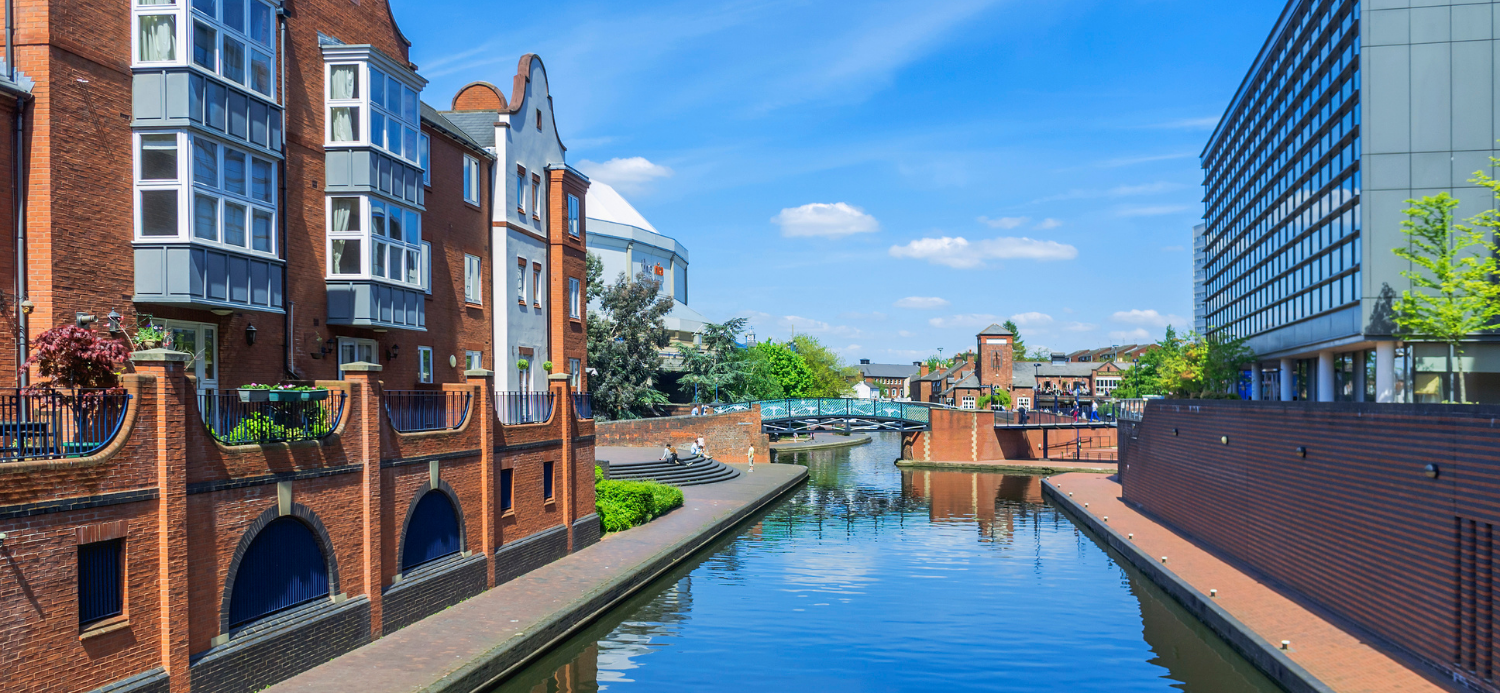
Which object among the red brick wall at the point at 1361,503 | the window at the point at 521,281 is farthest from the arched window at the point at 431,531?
the red brick wall at the point at 1361,503

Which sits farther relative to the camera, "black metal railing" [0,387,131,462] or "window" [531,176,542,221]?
"window" [531,176,542,221]

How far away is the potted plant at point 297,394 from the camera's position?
13.7 metres

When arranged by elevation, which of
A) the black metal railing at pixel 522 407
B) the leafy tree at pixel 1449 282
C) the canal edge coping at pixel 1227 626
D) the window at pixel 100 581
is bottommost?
the canal edge coping at pixel 1227 626

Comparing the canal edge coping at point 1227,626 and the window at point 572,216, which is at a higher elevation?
the window at point 572,216

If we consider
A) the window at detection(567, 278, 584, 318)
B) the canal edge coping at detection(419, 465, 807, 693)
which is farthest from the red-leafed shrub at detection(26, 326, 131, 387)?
the window at detection(567, 278, 584, 318)

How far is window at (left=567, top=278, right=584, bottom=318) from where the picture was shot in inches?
1267

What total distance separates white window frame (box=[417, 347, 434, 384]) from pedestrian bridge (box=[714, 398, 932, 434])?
1348 inches

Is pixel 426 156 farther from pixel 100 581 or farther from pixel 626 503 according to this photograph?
pixel 100 581

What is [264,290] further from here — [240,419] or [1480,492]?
[1480,492]

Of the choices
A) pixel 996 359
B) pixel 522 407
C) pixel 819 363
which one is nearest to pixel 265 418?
pixel 522 407

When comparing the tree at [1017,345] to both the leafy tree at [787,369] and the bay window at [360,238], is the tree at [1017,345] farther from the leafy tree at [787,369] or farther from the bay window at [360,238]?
the bay window at [360,238]

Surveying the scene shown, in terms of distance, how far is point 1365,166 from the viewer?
32.9m

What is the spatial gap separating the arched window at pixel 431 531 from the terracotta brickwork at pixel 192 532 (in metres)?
0.26

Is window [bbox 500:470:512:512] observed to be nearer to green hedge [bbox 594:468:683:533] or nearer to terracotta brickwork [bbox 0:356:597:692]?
terracotta brickwork [bbox 0:356:597:692]
